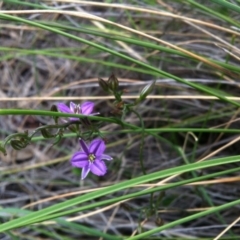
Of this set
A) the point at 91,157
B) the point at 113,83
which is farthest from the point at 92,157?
the point at 113,83

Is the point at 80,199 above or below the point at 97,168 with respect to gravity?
below

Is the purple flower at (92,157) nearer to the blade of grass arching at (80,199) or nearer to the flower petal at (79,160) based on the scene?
the flower petal at (79,160)

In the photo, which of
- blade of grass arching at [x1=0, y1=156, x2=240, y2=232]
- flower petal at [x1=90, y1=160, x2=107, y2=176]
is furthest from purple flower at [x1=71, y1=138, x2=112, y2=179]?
blade of grass arching at [x1=0, y1=156, x2=240, y2=232]

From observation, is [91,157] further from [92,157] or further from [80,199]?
[80,199]

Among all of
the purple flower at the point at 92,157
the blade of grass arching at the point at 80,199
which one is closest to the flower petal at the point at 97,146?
the purple flower at the point at 92,157

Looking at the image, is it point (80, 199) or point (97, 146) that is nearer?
point (80, 199)

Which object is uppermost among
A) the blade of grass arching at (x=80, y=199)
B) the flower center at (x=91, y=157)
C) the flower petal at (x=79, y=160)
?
the flower petal at (x=79, y=160)

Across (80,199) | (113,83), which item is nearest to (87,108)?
(113,83)
